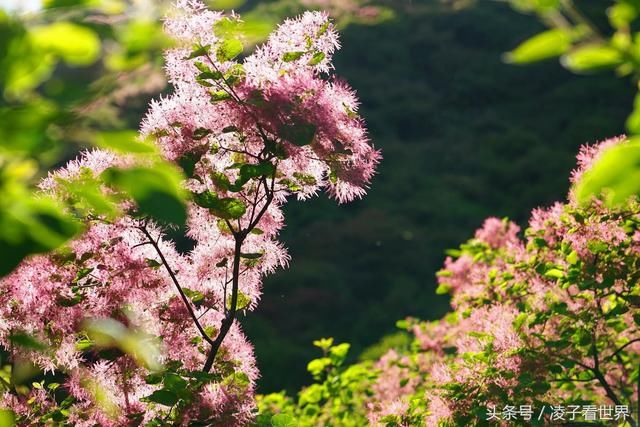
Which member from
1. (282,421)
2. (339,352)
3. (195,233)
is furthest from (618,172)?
(339,352)

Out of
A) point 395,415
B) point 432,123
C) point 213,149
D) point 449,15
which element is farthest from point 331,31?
point 449,15

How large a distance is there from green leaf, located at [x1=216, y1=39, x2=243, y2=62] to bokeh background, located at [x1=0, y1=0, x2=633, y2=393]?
2.66 meters

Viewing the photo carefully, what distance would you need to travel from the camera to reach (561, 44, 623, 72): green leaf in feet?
2.21

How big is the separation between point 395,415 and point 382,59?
56.4 ft

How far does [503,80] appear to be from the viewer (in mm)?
18094

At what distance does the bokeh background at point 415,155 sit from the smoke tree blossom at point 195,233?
2.49 metres

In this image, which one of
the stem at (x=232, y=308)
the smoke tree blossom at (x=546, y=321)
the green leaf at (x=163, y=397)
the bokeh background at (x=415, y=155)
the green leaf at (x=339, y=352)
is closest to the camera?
the green leaf at (x=163, y=397)

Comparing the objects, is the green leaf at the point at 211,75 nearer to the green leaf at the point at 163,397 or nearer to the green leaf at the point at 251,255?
the green leaf at the point at 251,255

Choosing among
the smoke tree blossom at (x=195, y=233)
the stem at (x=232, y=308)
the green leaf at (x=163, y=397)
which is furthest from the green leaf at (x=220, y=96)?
the green leaf at (x=163, y=397)

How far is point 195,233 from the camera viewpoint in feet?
8.31

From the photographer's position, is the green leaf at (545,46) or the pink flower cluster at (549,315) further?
the pink flower cluster at (549,315)

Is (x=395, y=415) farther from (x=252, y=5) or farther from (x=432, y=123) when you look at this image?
(x=252, y=5)

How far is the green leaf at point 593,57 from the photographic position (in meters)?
0.67

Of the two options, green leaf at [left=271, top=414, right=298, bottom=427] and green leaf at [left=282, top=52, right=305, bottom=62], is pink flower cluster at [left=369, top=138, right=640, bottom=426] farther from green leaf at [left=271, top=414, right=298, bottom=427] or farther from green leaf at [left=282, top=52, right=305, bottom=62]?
green leaf at [left=282, top=52, right=305, bottom=62]
